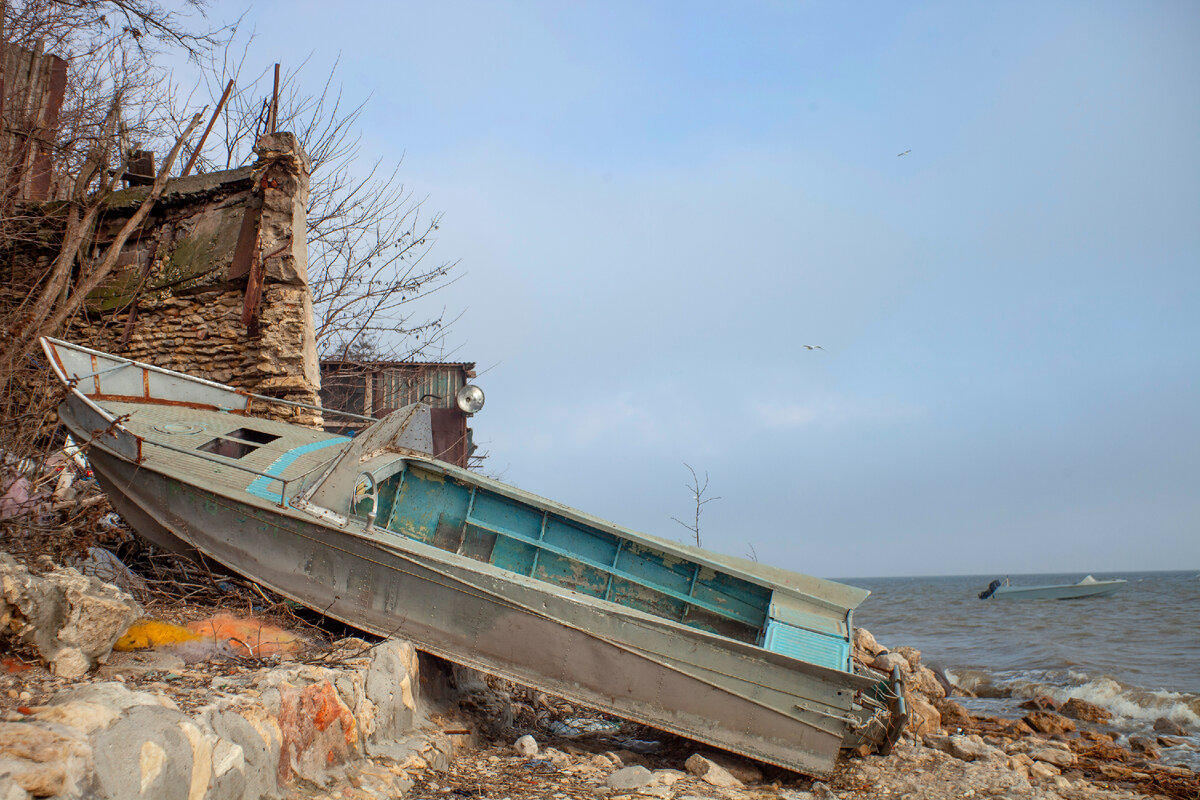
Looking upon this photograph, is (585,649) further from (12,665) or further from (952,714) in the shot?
(952,714)

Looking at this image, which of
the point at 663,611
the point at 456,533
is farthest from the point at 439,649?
the point at 663,611

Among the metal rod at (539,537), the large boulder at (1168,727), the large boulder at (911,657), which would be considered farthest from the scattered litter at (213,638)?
the large boulder at (1168,727)

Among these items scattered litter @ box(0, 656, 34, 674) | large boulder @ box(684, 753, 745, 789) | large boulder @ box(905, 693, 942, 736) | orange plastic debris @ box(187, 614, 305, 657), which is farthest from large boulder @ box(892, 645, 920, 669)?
scattered litter @ box(0, 656, 34, 674)

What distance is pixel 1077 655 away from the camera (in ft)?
43.8

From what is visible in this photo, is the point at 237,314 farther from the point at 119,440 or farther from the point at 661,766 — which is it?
the point at 661,766

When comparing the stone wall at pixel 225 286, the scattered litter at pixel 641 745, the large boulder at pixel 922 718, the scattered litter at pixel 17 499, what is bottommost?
the scattered litter at pixel 641 745

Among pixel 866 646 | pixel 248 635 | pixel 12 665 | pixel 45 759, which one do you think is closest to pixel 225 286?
pixel 248 635

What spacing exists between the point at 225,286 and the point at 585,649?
539 cm

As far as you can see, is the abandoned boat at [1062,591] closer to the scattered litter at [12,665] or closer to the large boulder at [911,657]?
the large boulder at [911,657]

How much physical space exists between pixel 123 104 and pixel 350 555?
1242 cm

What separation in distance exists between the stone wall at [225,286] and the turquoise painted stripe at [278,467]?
137 centimetres

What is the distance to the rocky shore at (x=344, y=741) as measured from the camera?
2.24 metres

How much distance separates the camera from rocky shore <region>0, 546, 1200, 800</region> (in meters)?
2.24

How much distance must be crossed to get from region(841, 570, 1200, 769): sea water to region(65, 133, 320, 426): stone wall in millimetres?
9469
